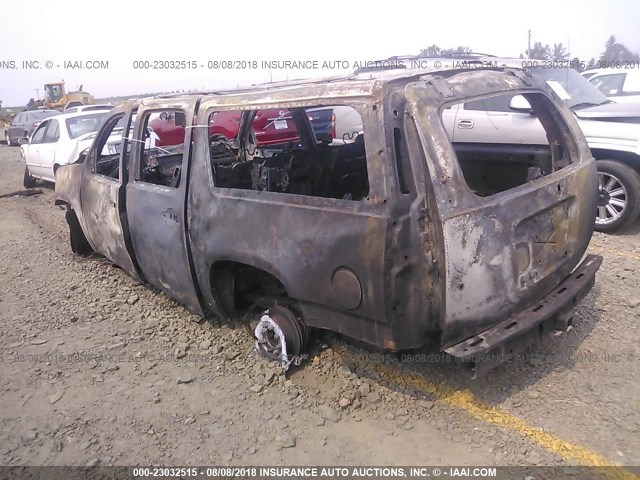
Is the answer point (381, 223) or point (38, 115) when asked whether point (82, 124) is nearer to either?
point (381, 223)

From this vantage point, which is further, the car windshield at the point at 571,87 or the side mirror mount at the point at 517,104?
the car windshield at the point at 571,87

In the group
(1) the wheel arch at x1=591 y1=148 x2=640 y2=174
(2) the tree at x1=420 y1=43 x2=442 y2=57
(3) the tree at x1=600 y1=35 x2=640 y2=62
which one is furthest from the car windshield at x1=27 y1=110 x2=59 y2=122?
(3) the tree at x1=600 y1=35 x2=640 y2=62

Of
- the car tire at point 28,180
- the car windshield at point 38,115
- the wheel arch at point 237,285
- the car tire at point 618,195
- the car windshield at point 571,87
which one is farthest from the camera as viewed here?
the car windshield at point 38,115

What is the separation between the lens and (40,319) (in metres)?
4.39

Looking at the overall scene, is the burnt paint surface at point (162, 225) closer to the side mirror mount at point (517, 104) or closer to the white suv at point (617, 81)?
the side mirror mount at point (517, 104)

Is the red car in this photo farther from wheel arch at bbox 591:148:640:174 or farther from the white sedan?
the white sedan

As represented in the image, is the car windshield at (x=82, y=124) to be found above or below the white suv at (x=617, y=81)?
below

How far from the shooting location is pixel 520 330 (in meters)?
2.68

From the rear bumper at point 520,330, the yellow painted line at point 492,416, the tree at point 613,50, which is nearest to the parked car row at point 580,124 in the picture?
the rear bumper at point 520,330

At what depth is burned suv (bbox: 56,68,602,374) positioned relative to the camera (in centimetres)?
250

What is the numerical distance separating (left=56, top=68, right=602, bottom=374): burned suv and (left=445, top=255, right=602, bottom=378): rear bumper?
1cm

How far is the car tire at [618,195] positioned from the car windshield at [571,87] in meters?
1.14

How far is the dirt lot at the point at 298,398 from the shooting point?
2.69 metres

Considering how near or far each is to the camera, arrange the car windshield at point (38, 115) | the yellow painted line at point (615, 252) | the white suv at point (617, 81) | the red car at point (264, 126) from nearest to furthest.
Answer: the red car at point (264, 126) < the yellow painted line at point (615, 252) < the white suv at point (617, 81) < the car windshield at point (38, 115)
